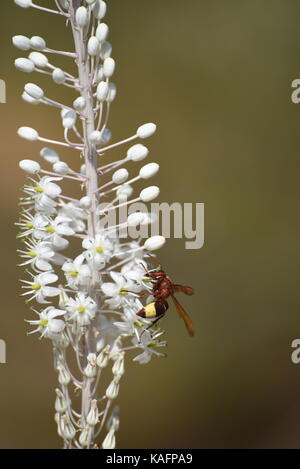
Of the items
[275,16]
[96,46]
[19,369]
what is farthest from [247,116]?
[96,46]

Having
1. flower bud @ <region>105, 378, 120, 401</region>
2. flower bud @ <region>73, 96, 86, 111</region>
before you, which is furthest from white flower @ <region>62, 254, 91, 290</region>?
flower bud @ <region>73, 96, 86, 111</region>

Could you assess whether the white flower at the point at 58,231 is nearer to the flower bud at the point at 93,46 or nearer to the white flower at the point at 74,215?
the white flower at the point at 74,215

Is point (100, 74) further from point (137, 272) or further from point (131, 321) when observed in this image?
point (131, 321)

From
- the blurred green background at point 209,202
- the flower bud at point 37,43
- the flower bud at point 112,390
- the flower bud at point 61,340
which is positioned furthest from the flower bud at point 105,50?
the blurred green background at point 209,202

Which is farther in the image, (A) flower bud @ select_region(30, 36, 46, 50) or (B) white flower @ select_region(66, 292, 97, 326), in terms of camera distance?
(A) flower bud @ select_region(30, 36, 46, 50)

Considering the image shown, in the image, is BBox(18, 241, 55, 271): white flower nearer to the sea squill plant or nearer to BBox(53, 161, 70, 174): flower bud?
the sea squill plant
